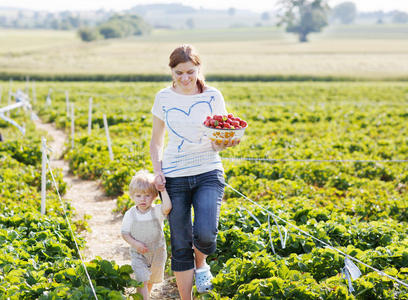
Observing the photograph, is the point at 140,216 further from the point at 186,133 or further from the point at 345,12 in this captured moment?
the point at 345,12

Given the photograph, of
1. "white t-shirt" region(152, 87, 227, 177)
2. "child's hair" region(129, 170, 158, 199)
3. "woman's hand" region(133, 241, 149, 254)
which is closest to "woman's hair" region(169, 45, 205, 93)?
"white t-shirt" region(152, 87, 227, 177)

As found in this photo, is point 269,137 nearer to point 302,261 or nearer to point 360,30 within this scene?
point 302,261

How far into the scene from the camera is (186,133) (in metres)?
3.98

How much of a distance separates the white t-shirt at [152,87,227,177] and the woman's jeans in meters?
0.08

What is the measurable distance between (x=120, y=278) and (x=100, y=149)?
667cm

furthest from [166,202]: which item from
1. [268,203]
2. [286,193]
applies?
[286,193]

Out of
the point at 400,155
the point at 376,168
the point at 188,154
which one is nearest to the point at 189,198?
the point at 188,154

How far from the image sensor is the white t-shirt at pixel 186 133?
13.0ft

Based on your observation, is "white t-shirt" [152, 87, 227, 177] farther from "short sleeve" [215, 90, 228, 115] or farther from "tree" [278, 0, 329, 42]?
"tree" [278, 0, 329, 42]

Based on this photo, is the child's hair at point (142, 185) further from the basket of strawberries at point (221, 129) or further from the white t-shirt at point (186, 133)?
the basket of strawberries at point (221, 129)

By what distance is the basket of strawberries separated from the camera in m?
3.76

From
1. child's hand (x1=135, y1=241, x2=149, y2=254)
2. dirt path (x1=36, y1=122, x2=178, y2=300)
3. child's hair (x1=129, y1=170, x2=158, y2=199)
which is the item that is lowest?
dirt path (x1=36, y1=122, x2=178, y2=300)

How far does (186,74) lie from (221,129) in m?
0.54

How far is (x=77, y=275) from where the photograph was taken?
4086mm
